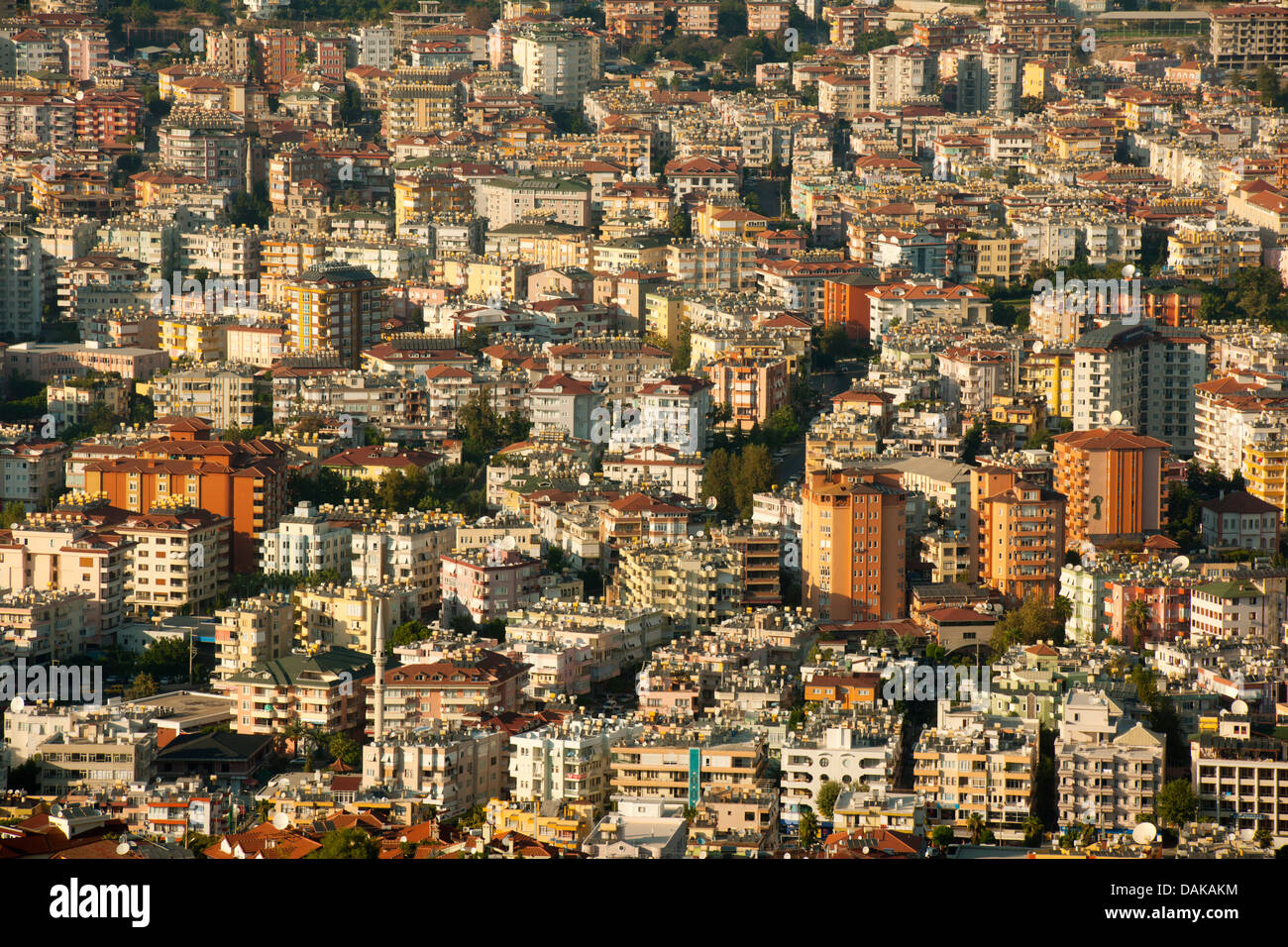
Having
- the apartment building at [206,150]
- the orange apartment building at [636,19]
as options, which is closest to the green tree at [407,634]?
the apartment building at [206,150]

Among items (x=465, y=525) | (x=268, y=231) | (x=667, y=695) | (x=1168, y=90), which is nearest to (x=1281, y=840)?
(x=667, y=695)

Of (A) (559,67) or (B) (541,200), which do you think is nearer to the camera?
(B) (541,200)

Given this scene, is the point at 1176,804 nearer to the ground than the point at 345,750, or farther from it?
farther from it

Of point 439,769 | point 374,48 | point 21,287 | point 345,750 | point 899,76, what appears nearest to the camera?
point 439,769

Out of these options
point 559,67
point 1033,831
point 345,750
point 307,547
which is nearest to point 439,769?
point 345,750

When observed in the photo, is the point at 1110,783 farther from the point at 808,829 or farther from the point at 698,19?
the point at 698,19
